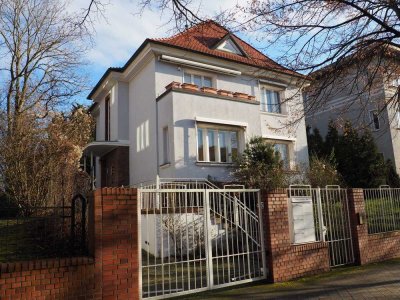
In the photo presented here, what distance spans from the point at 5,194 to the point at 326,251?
355 inches

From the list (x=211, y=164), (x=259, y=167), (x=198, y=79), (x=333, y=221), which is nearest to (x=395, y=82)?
(x=259, y=167)

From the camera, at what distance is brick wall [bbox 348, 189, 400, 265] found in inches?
374

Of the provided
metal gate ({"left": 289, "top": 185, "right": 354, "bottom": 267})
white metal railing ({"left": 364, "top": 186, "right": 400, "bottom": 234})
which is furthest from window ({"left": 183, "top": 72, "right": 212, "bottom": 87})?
white metal railing ({"left": 364, "top": 186, "right": 400, "bottom": 234})

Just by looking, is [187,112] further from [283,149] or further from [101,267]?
[101,267]

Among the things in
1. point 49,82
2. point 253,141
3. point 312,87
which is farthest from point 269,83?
point 49,82

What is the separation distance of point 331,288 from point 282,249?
1.23m

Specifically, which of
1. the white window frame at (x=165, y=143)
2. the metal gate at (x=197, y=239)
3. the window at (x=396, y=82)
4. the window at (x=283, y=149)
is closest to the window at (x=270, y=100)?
the window at (x=283, y=149)

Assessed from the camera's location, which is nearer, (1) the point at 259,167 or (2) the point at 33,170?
(2) the point at 33,170

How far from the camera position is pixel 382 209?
34.6ft

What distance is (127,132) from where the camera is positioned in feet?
64.8

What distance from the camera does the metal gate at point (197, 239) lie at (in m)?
6.78

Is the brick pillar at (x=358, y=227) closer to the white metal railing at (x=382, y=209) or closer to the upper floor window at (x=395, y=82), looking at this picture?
the white metal railing at (x=382, y=209)

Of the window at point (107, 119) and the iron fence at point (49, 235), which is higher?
the window at point (107, 119)

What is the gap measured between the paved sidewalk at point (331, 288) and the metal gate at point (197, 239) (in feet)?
1.27
